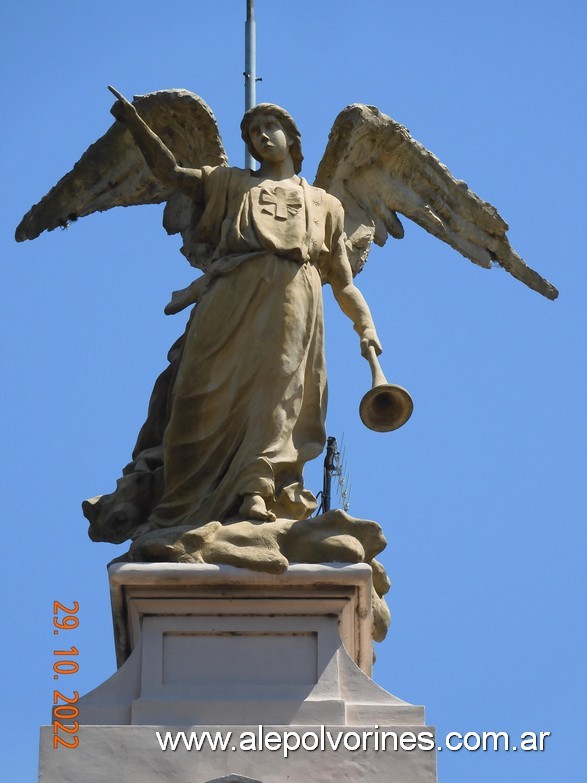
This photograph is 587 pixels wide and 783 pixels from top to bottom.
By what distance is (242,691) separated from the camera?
14664 mm

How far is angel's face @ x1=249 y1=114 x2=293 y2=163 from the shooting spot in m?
16.4

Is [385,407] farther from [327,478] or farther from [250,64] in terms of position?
[250,64]

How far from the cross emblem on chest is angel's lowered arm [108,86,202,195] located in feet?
1.57

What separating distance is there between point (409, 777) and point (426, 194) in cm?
493

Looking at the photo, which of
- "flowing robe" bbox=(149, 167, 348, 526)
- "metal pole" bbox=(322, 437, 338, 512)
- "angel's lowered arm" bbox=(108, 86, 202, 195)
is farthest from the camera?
"metal pole" bbox=(322, 437, 338, 512)

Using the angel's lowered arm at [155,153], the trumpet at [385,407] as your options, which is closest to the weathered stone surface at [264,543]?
the trumpet at [385,407]

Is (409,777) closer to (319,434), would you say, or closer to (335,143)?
(319,434)

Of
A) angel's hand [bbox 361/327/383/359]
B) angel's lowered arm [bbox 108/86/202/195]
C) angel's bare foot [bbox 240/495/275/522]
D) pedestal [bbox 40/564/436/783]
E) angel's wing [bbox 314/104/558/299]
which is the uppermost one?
angel's wing [bbox 314/104/558/299]

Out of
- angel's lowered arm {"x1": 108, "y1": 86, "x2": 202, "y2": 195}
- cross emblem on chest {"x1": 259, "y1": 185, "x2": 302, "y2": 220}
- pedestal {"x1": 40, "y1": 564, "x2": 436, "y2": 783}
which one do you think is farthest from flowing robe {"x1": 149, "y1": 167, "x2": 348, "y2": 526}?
pedestal {"x1": 40, "y1": 564, "x2": 436, "y2": 783}

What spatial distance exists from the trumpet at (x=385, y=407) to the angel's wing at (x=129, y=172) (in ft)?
8.69

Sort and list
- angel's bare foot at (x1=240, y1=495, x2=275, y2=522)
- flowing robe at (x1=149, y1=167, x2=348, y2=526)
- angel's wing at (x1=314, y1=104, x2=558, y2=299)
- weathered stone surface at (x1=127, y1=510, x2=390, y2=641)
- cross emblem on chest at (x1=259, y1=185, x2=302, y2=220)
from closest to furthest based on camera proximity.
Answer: weathered stone surface at (x1=127, y1=510, x2=390, y2=641) < angel's bare foot at (x1=240, y1=495, x2=275, y2=522) < flowing robe at (x1=149, y1=167, x2=348, y2=526) < cross emblem on chest at (x1=259, y1=185, x2=302, y2=220) < angel's wing at (x1=314, y1=104, x2=558, y2=299)

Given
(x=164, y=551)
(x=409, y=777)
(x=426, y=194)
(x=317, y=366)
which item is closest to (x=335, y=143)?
(x=426, y=194)

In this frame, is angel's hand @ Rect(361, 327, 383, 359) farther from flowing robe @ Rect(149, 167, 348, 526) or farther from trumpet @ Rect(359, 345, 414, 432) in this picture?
trumpet @ Rect(359, 345, 414, 432)

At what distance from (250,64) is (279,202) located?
392 centimetres
